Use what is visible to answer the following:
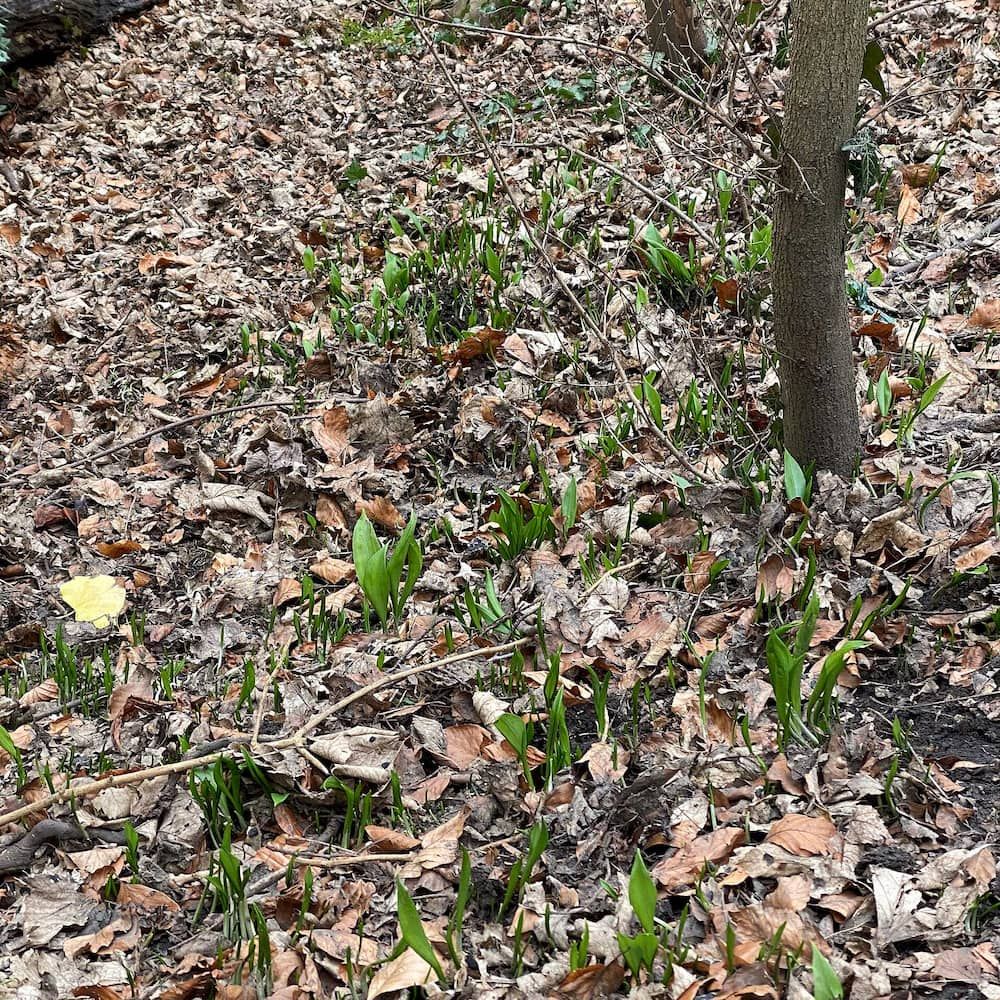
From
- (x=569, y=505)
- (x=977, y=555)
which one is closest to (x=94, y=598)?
(x=569, y=505)

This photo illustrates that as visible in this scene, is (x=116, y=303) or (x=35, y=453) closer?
(x=35, y=453)

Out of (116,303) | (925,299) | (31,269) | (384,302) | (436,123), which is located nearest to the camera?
(925,299)

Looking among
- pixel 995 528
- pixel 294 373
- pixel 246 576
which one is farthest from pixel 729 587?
pixel 294 373

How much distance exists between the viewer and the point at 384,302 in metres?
4.62

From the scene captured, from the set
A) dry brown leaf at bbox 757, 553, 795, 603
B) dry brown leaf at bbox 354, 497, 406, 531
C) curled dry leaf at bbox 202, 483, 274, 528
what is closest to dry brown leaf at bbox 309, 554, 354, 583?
dry brown leaf at bbox 354, 497, 406, 531

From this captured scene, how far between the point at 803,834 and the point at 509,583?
124cm

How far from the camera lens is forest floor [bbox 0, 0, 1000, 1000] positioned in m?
2.04

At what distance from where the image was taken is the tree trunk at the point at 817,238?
270 centimetres

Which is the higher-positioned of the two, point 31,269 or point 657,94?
point 657,94

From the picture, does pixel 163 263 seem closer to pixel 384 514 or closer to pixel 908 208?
pixel 384 514

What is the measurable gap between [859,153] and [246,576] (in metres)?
2.25

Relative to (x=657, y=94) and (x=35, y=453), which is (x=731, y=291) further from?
(x=35, y=453)

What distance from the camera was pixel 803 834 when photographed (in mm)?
2090

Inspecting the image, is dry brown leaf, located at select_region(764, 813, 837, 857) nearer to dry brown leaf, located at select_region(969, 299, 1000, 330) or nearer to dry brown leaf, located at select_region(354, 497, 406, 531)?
dry brown leaf, located at select_region(354, 497, 406, 531)
